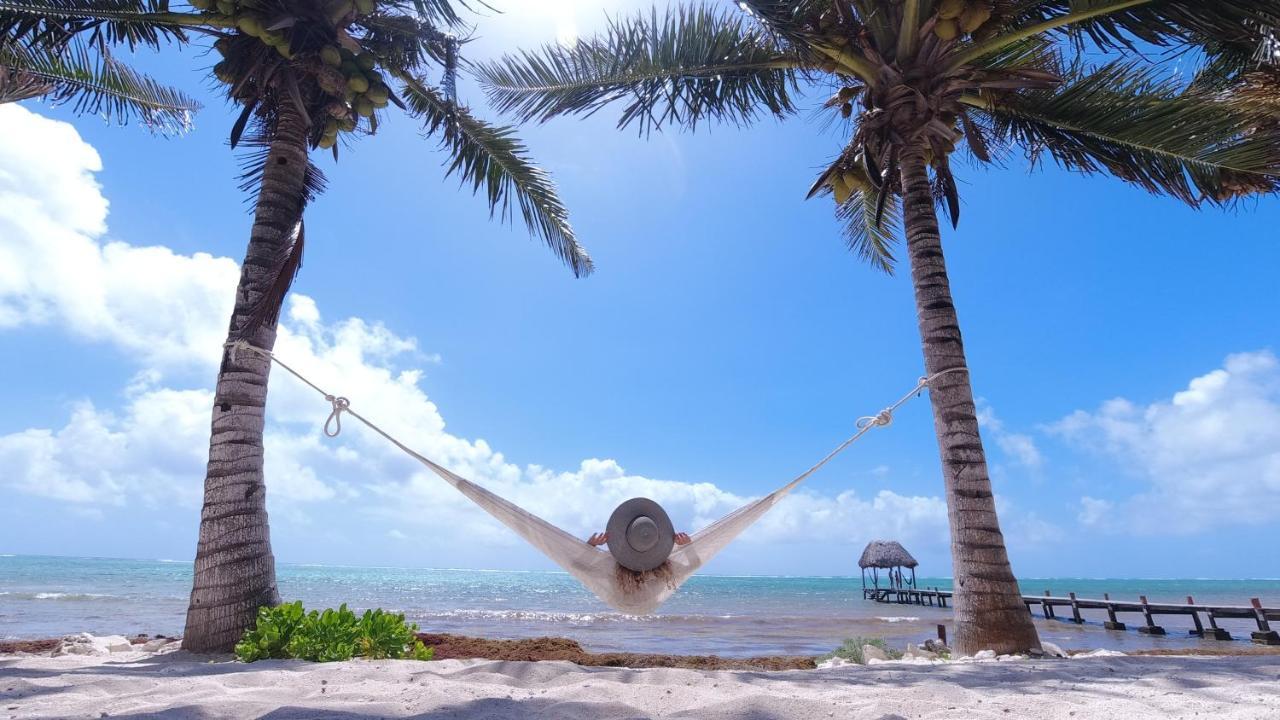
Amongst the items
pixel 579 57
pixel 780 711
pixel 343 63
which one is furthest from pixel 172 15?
pixel 780 711

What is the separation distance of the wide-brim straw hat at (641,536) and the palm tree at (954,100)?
5.27 feet

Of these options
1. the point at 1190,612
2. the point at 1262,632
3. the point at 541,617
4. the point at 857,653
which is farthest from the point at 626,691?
the point at 1190,612

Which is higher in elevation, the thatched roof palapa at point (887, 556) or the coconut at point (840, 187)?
the coconut at point (840, 187)

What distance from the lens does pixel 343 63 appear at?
413cm

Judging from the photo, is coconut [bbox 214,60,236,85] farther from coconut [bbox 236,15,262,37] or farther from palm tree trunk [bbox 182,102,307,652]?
palm tree trunk [bbox 182,102,307,652]

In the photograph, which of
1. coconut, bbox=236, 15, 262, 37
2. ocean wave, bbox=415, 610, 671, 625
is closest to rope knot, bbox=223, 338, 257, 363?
coconut, bbox=236, 15, 262, 37

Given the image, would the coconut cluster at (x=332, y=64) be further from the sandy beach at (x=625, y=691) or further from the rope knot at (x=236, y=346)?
the sandy beach at (x=625, y=691)

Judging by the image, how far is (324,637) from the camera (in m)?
3.21

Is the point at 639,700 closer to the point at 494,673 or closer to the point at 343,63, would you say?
the point at 494,673

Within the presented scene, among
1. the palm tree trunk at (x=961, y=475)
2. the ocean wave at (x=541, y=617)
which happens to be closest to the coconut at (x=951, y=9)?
the palm tree trunk at (x=961, y=475)

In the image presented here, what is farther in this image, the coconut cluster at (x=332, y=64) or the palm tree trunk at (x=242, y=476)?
the coconut cluster at (x=332, y=64)

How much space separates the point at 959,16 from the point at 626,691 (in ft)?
12.8

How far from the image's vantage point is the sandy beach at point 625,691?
1.97 m

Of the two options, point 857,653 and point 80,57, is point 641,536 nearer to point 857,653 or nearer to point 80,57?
point 857,653
